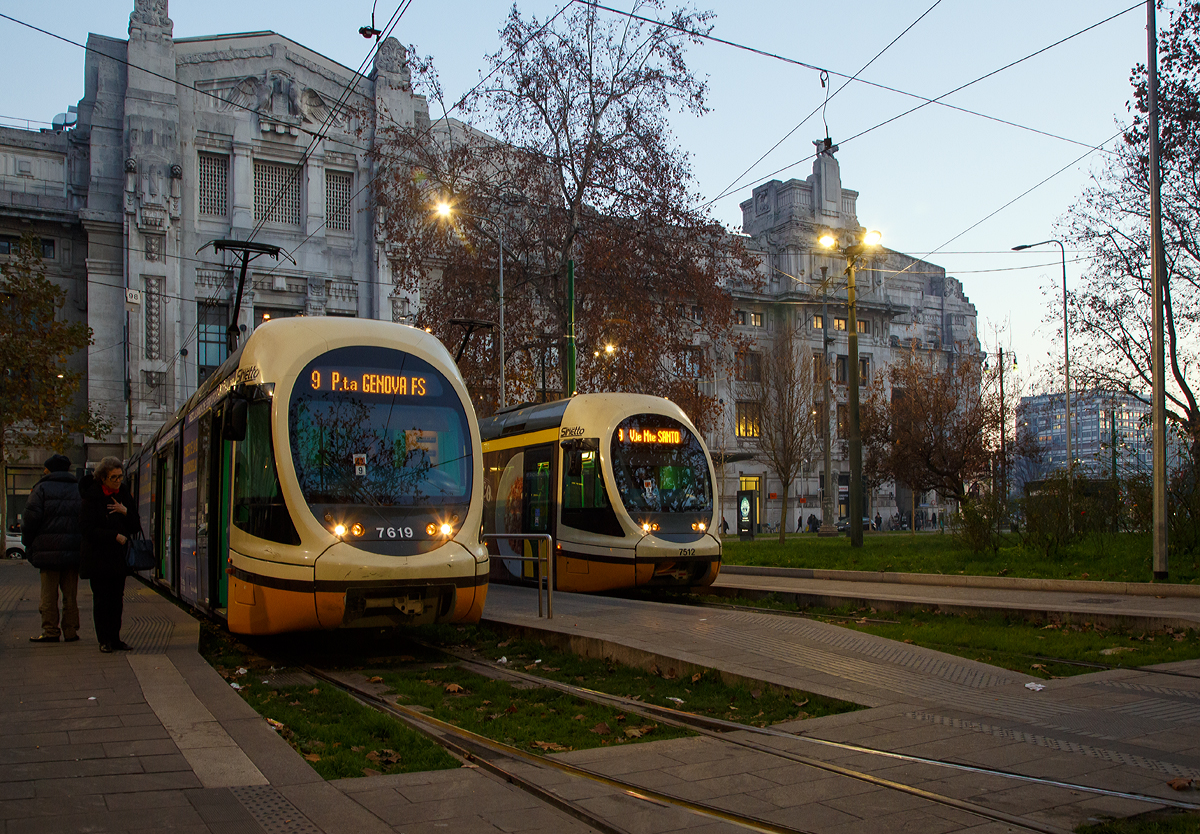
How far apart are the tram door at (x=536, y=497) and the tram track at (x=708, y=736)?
8.19m

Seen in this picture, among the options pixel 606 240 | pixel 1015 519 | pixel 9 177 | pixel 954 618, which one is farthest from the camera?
pixel 9 177

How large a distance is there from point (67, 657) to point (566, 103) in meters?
19.8

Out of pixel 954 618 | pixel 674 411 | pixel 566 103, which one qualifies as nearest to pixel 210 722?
pixel 954 618

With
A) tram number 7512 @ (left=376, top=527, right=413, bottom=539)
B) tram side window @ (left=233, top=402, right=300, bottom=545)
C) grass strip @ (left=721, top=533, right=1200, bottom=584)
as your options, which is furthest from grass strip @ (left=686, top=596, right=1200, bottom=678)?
tram side window @ (left=233, top=402, right=300, bottom=545)

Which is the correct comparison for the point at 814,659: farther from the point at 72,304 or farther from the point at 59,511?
the point at 72,304

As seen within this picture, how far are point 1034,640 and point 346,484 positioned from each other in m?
6.39

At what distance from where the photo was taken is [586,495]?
14930 mm

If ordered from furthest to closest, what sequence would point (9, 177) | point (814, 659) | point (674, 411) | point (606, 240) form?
1. point (9, 177)
2. point (606, 240)
3. point (674, 411)
4. point (814, 659)

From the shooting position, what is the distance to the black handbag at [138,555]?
8875mm

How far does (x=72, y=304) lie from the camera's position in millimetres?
43406

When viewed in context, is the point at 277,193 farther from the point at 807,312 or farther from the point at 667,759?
the point at 667,759

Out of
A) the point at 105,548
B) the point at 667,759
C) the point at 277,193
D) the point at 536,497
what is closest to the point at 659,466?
the point at 536,497

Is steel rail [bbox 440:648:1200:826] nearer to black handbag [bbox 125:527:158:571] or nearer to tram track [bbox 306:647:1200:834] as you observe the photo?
tram track [bbox 306:647:1200:834]

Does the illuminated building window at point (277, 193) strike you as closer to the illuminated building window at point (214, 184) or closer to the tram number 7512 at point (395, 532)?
the illuminated building window at point (214, 184)
